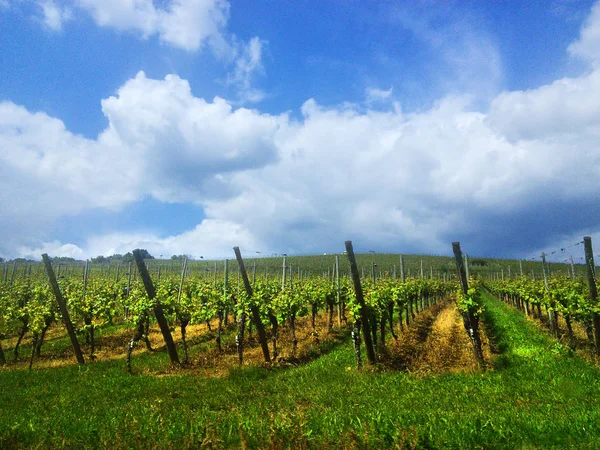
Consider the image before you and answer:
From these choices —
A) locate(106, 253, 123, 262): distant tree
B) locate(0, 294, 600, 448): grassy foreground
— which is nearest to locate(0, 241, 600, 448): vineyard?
locate(0, 294, 600, 448): grassy foreground

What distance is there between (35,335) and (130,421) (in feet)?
35.0

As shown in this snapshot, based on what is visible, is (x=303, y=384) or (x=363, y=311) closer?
(x=303, y=384)

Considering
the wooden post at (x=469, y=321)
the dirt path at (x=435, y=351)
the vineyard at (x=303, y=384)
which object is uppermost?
the wooden post at (x=469, y=321)

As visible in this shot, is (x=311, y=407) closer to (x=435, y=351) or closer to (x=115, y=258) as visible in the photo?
(x=435, y=351)

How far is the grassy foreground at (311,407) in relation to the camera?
5980 mm

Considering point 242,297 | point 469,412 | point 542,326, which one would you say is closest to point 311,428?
point 469,412

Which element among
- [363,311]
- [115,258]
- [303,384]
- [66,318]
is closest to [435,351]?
[363,311]

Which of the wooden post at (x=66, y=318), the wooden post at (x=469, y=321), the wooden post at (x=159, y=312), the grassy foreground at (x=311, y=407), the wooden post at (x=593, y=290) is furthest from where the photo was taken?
the wooden post at (x=66, y=318)

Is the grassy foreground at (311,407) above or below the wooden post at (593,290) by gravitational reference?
below

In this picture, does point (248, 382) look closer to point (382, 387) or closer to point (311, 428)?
point (382, 387)

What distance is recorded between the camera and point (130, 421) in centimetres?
696

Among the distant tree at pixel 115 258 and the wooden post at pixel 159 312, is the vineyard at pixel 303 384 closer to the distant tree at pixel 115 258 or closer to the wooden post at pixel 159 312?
the wooden post at pixel 159 312

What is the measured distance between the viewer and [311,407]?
314 inches

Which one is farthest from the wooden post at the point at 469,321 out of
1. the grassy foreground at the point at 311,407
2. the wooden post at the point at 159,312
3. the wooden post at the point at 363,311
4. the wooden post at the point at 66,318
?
the wooden post at the point at 66,318
